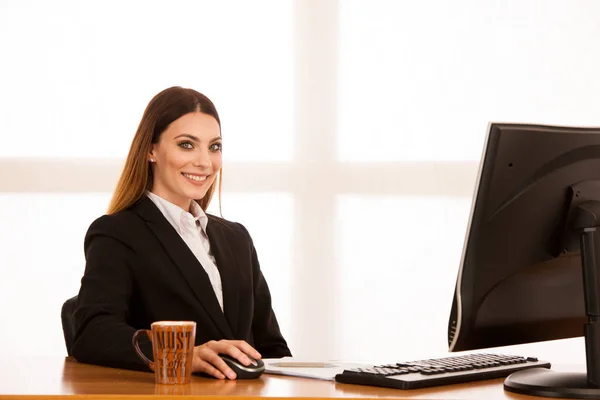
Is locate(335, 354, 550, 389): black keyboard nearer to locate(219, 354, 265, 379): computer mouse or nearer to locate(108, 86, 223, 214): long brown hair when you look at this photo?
locate(219, 354, 265, 379): computer mouse

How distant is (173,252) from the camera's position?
257 cm

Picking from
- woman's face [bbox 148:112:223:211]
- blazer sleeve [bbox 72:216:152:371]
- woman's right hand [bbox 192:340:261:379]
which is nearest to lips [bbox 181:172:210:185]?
woman's face [bbox 148:112:223:211]

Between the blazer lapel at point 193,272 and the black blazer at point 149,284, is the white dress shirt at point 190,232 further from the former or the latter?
the blazer lapel at point 193,272

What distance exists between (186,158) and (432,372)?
1.22 metres

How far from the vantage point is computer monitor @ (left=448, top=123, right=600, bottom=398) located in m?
1.64

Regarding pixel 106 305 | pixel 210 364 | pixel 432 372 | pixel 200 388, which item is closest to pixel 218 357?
pixel 210 364

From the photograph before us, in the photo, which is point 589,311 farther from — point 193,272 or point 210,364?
point 193,272

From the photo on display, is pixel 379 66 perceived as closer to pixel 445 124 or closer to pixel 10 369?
pixel 445 124

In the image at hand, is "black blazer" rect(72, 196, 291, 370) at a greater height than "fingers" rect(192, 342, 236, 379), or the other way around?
"black blazer" rect(72, 196, 291, 370)

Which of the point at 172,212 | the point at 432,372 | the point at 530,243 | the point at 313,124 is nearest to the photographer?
the point at 530,243

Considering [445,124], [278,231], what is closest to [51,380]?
[278,231]

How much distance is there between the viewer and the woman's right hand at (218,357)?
1850 millimetres

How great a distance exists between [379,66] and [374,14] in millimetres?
255

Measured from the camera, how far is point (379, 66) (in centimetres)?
442
